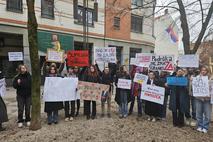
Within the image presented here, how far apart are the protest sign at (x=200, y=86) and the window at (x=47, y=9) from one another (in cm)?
1473

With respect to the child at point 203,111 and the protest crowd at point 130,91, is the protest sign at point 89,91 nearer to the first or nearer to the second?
the protest crowd at point 130,91

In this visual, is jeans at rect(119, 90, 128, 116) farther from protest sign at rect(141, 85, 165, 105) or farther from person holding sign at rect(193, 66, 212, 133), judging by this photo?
person holding sign at rect(193, 66, 212, 133)

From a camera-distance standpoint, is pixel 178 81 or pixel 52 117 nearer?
pixel 178 81

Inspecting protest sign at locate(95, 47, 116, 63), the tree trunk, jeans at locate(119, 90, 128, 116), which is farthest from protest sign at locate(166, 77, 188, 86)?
the tree trunk

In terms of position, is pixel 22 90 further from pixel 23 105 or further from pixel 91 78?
pixel 91 78

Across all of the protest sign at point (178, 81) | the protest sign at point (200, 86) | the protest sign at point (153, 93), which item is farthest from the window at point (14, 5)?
the protest sign at point (200, 86)

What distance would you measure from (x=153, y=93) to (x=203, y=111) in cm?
158

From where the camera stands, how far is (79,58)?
9328 mm

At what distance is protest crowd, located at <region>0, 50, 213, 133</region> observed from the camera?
7.63 meters

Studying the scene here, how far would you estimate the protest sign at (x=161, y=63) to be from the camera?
8.96m

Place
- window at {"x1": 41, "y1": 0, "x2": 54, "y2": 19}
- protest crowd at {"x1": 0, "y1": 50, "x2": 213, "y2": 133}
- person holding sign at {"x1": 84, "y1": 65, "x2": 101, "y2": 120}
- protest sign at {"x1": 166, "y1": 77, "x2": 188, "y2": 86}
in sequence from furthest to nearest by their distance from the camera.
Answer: window at {"x1": 41, "y1": 0, "x2": 54, "y2": 19} < person holding sign at {"x1": 84, "y1": 65, "x2": 101, "y2": 120} < protest sign at {"x1": 166, "y1": 77, "x2": 188, "y2": 86} < protest crowd at {"x1": 0, "y1": 50, "x2": 213, "y2": 133}

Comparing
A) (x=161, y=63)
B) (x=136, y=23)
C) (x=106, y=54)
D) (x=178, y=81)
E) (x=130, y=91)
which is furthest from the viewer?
(x=136, y=23)

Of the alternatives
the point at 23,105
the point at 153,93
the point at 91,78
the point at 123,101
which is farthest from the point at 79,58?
the point at 153,93

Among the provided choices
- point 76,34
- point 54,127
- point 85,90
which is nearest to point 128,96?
point 85,90
